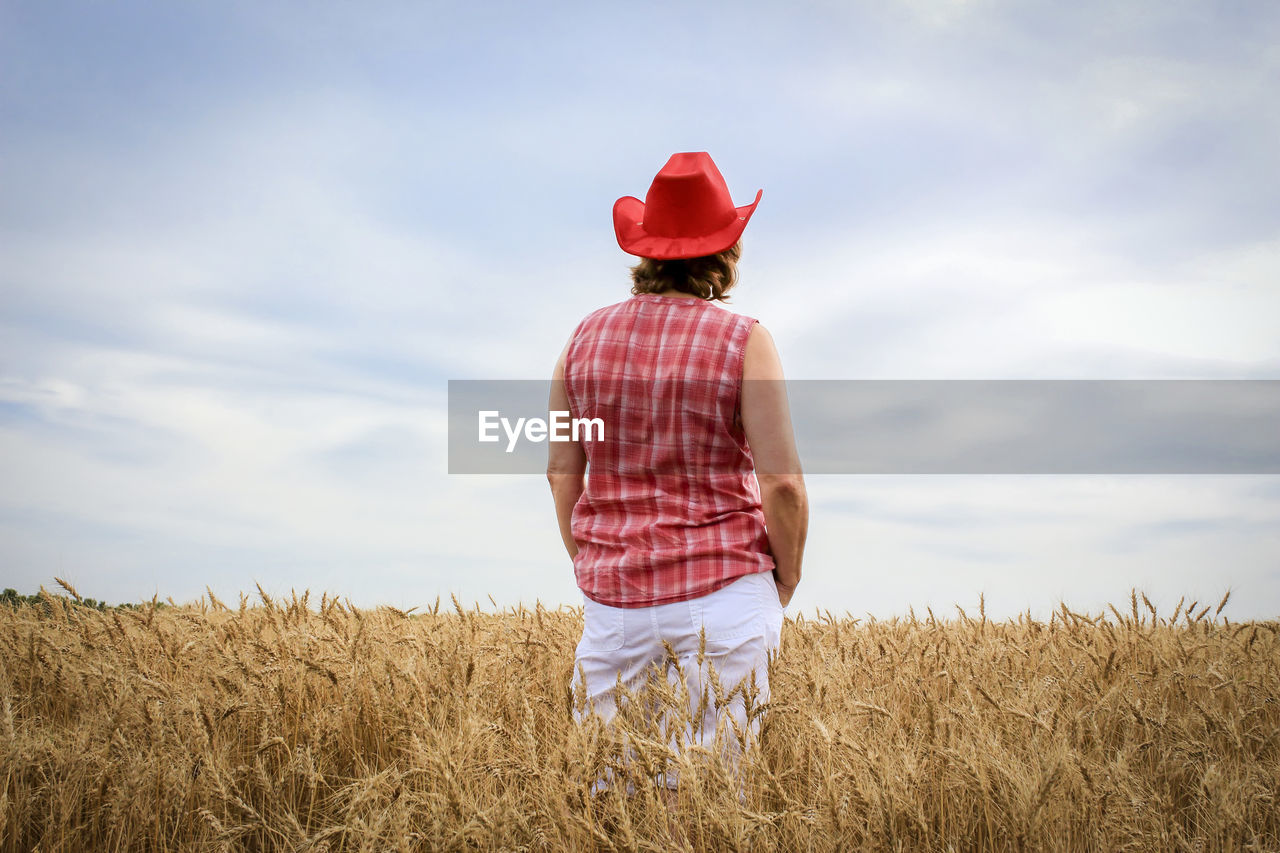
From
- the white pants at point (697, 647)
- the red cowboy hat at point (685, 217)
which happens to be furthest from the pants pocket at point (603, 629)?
the red cowboy hat at point (685, 217)

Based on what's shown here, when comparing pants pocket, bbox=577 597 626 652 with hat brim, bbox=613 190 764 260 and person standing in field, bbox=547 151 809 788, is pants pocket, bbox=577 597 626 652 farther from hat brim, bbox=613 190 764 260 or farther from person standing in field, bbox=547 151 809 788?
hat brim, bbox=613 190 764 260

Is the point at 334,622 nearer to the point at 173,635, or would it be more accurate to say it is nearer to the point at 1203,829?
the point at 173,635

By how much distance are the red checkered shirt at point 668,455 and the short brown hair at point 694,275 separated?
126 mm

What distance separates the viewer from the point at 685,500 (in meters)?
2.63

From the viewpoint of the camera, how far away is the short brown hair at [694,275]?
2.86 meters

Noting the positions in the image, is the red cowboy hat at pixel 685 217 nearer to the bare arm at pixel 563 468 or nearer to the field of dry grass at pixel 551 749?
the bare arm at pixel 563 468

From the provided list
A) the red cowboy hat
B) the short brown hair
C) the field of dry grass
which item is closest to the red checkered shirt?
the short brown hair

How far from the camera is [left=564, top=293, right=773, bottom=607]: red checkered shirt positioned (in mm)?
2580

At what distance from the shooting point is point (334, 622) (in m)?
4.47

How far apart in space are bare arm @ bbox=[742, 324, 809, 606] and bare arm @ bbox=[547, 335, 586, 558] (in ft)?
2.22

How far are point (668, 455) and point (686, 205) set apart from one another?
92 cm

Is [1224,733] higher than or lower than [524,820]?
lower

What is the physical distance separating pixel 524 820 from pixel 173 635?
11.1ft

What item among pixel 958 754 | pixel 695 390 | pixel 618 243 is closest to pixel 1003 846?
pixel 958 754
